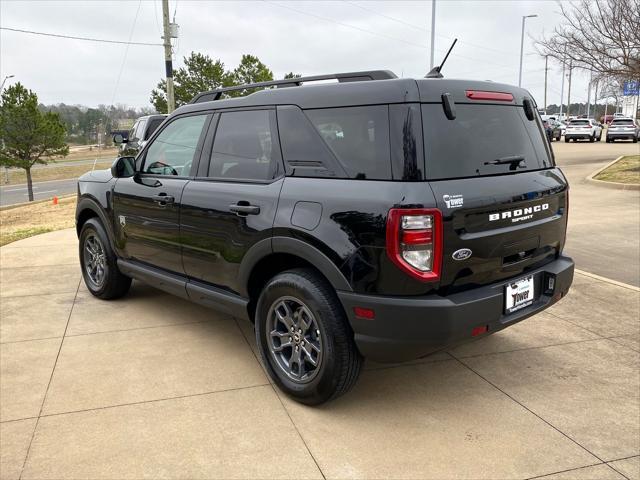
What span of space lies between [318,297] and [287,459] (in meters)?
0.86

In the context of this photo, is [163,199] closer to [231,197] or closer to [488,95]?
[231,197]

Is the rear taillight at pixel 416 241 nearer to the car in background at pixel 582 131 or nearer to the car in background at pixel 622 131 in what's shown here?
the car in background at pixel 622 131

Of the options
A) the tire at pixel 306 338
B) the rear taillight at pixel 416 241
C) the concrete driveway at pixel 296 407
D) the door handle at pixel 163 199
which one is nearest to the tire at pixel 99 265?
the concrete driveway at pixel 296 407

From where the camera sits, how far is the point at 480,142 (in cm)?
307

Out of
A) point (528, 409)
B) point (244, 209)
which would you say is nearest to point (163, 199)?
point (244, 209)

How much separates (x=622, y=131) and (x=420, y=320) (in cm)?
3786

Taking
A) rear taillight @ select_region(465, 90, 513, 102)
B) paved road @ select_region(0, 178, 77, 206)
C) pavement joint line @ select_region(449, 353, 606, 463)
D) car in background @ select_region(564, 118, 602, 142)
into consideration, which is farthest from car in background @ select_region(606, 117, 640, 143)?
rear taillight @ select_region(465, 90, 513, 102)

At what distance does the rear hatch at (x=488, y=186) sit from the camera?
279cm

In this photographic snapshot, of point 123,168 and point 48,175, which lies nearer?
point 123,168

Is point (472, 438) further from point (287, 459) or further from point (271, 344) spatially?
point (271, 344)

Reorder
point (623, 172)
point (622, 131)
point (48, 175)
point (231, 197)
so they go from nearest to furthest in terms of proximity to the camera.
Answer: point (231, 197), point (623, 172), point (622, 131), point (48, 175)

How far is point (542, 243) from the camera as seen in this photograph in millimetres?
3363

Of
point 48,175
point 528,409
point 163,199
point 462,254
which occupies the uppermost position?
point 163,199

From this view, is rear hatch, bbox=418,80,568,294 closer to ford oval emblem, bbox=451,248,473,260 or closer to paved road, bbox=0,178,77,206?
ford oval emblem, bbox=451,248,473,260
